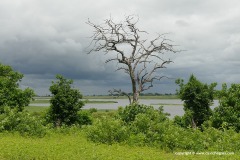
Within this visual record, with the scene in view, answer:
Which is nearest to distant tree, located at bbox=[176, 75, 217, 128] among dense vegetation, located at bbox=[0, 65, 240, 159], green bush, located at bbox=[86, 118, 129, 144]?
dense vegetation, located at bbox=[0, 65, 240, 159]

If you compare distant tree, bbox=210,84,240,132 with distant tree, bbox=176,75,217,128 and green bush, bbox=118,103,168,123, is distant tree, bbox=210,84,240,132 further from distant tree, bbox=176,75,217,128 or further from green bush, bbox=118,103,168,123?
distant tree, bbox=176,75,217,128

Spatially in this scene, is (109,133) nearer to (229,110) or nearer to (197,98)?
(229,110)

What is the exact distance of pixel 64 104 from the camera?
38219 mm

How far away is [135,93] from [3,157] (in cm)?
2469

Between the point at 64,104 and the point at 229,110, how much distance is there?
16090 mm

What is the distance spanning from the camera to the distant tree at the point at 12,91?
37.2m

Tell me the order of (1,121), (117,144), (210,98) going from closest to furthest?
(117,144) < (1,121) < (210,98)

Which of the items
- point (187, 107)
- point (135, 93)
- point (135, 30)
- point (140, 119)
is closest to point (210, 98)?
point (187, 107)

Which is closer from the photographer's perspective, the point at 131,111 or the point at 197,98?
the point at 131,111

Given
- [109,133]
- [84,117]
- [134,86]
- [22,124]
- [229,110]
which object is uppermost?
[134,86]

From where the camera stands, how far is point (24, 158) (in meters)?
16.6

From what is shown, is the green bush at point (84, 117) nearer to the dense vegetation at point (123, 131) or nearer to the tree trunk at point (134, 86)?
the dense vegetation at point (123, 131)

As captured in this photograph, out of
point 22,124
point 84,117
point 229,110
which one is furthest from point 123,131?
point 84,117

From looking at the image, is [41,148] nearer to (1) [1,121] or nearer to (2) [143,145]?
(2) [143,145]
